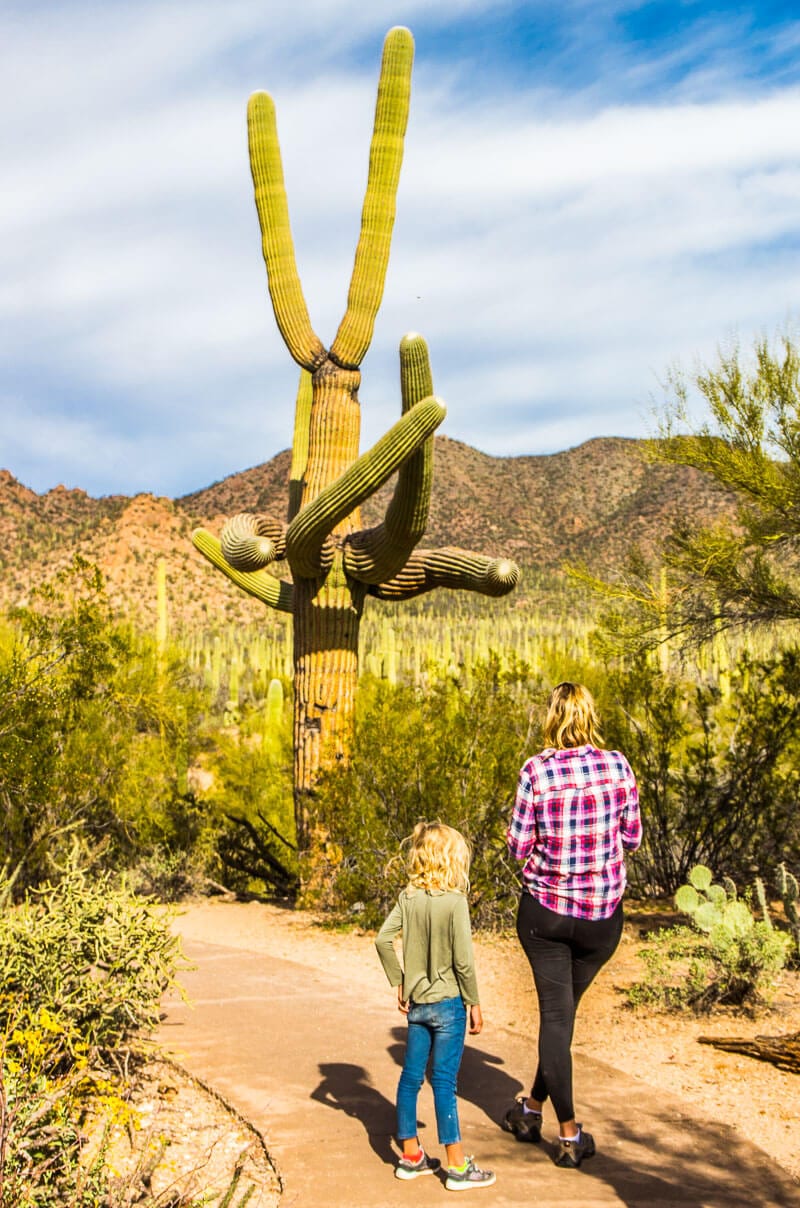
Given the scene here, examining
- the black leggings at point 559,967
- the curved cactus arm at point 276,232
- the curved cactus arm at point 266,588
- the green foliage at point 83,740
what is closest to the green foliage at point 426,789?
the curved cactus arm at point 266,588

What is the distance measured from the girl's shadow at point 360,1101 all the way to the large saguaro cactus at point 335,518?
199 inches

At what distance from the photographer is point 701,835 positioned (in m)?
10.2

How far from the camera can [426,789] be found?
9656 mm

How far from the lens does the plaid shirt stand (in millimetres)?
4254

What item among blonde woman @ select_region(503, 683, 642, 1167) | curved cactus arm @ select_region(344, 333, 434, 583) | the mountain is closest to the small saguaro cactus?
blonde woman @ select_region(503, 683, 642, 1167)

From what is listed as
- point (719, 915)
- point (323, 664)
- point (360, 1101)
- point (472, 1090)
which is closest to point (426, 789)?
point (323, 664)

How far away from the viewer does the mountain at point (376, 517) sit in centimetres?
5678

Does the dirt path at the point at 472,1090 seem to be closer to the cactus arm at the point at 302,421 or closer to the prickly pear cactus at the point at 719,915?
the prickly pear cactus at the point at 719,915

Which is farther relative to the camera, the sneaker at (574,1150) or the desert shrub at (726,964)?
the desert shrub at (726,964)

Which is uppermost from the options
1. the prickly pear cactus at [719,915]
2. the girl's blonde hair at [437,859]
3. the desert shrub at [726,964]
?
the girl's blonde hair at [437,859]

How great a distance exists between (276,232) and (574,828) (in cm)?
870

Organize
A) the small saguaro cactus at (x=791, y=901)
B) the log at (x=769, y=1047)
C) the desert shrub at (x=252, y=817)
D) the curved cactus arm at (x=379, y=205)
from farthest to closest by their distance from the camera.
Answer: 1. the desert shrub at (x=252, y=817)
2. the curved cactus arm at (x=379, y=205)
3. the small saguaro cactus at (x=791, y=901)
4. the log at (x=769, y=1047)

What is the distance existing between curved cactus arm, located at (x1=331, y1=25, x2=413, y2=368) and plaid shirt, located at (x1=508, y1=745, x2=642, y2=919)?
7.52 meters

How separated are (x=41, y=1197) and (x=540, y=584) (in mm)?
57983
